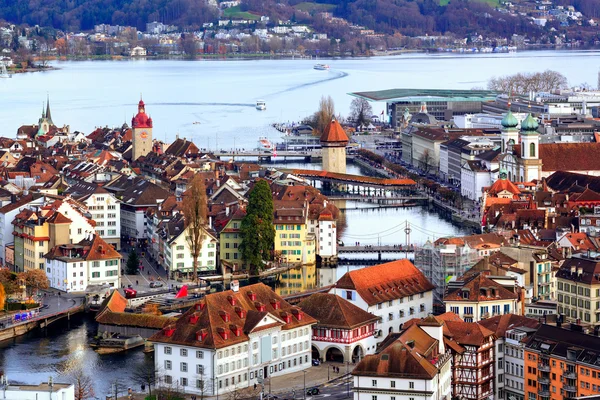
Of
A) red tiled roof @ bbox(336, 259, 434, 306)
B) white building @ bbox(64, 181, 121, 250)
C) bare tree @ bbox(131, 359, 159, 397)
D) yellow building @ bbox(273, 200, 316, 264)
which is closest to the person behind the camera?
bare tree @ bbox(131, 359, 159, 397)

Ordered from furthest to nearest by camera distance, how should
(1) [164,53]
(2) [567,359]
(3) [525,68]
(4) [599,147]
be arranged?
(1) [164,53]
(3) [525,68]
(4) [599,147]
(2) [567,359]

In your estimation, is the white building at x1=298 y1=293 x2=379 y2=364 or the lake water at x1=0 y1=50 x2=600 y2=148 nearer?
the white building at x1=298 y1=293 x2=379 y2=364

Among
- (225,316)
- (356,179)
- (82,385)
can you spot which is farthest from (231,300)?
(356,179)

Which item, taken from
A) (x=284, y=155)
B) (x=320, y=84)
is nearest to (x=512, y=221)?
(x=284, y=155)

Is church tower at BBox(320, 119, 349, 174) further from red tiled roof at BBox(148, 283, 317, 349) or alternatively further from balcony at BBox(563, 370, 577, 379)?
balcony at BBox(563, 370, 577, 379)

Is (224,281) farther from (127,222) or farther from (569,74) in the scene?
(569,74)

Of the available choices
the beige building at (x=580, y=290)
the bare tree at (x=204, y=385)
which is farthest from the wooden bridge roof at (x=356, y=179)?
the bare tree at (x=204, y=385)

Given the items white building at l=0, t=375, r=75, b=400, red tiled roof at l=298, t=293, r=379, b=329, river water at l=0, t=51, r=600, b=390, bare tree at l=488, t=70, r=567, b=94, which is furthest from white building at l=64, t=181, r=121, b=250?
bare tree at l=488, t=70, r=567, b=94
